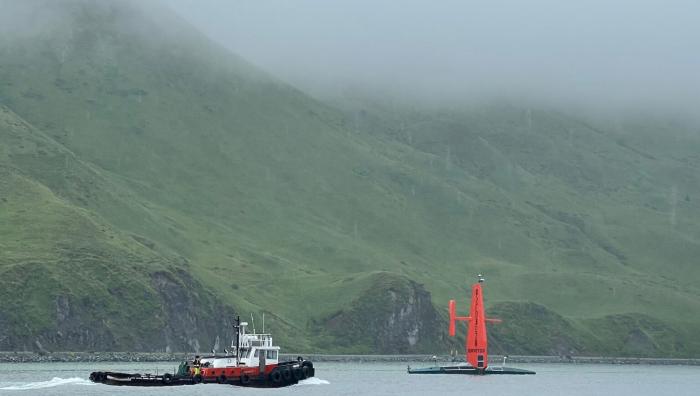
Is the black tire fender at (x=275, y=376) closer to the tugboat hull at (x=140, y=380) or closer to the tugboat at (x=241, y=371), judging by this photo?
the tugboat at (x=241, y=371)

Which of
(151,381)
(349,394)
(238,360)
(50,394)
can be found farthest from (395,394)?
(50,394)

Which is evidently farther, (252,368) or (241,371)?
(252,368)

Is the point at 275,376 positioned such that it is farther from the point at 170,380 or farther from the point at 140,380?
the point at 140,380

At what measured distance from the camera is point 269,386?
175 meters

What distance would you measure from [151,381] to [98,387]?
11.2 meters

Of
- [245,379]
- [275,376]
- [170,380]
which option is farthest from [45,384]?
[275,376]

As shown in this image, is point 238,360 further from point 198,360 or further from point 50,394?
point 50,394

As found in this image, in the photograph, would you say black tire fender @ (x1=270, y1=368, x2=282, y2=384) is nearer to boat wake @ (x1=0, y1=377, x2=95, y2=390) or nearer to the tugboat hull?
the tugboat hull

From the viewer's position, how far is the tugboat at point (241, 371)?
17188 centimetres

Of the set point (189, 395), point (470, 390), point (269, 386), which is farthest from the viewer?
point (470, 390)

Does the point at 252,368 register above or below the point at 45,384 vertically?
above

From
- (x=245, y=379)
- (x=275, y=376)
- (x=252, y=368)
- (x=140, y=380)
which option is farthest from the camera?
(x=252, y=368)

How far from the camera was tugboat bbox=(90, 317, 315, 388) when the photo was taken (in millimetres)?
171875

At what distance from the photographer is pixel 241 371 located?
175250mm
